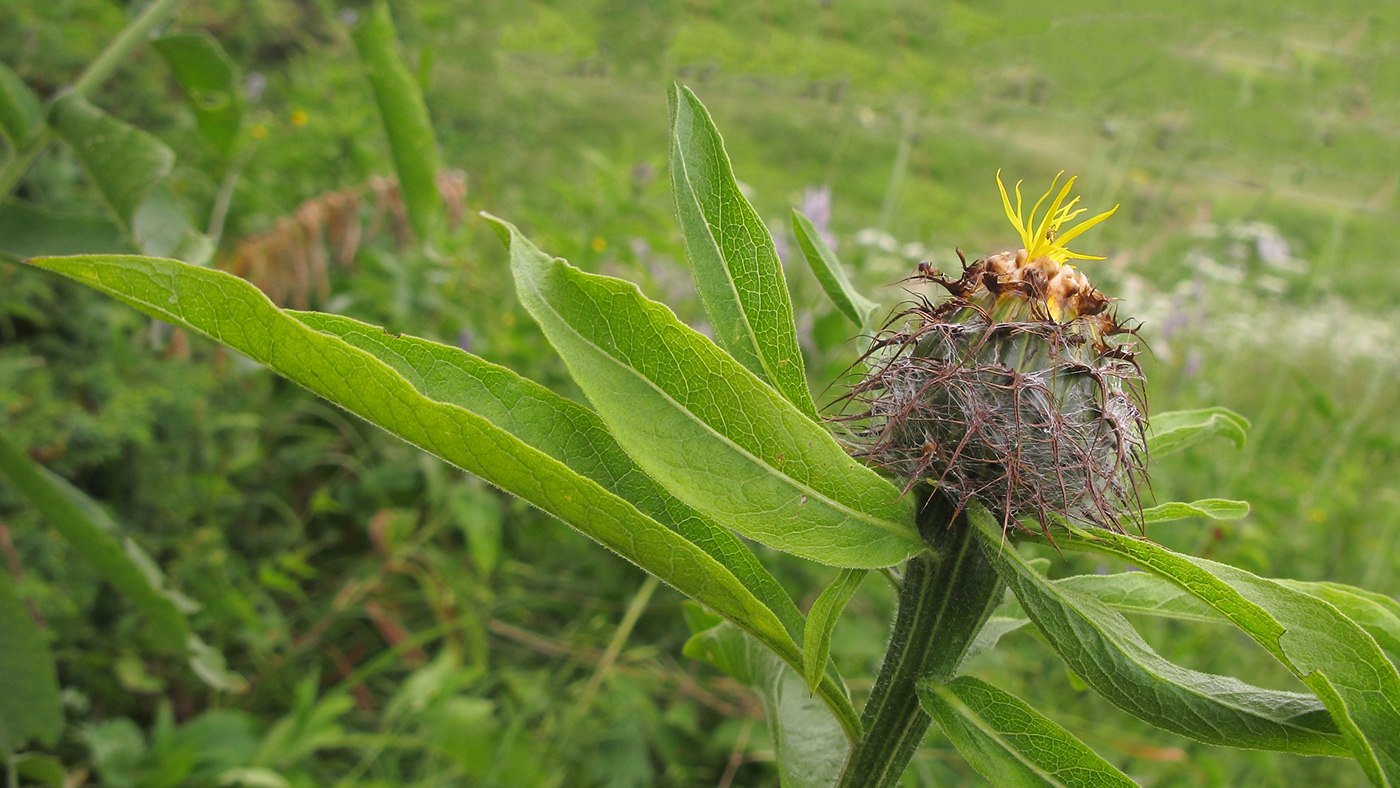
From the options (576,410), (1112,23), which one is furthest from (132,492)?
(1112,23)

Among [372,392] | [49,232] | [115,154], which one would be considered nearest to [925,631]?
[372,392]

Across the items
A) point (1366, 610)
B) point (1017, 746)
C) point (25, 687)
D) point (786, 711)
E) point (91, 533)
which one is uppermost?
point (1366, 610)

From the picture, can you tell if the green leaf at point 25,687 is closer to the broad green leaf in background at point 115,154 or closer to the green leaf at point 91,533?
the green leaf at point 91,533

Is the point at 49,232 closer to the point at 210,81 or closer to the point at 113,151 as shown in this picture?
the point at 113,151

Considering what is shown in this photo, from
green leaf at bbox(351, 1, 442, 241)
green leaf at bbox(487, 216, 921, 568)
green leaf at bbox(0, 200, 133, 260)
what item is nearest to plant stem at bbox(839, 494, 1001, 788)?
green leaf at bbox(487, 216, 921, 568)

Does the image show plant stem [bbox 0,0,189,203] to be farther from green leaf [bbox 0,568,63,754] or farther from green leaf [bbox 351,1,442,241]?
green leaf [bbox 0,568,63,754]

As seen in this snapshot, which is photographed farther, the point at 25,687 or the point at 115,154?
the point at 25,687

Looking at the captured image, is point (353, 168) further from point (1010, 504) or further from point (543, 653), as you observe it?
point (1010, 504)

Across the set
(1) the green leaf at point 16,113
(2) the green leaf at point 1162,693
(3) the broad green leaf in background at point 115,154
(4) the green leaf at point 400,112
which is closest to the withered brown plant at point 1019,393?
(2) the green leaf at point 1162,693
